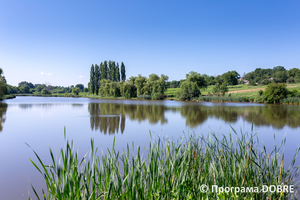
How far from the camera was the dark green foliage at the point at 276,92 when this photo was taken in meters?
29.5

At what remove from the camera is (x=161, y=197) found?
228 cm

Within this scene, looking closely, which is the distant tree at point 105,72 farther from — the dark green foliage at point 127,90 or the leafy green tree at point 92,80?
the dark green foliage at point 127,90

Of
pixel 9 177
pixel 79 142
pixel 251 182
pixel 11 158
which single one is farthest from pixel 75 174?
pixel 79 142

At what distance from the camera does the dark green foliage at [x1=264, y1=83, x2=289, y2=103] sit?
2945 cm

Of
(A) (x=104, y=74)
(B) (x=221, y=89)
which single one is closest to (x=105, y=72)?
(A) (x=104, y=74)

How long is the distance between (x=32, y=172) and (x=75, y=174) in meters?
2.53

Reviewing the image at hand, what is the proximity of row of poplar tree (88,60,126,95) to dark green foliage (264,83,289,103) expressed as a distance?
138 feet

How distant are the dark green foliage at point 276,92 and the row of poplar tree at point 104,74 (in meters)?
42.0

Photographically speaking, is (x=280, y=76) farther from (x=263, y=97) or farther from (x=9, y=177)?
(x=9, y=177)

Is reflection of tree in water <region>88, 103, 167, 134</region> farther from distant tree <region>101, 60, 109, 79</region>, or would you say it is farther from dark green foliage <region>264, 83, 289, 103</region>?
distant tree <region>101, 60, 109, 79</region>

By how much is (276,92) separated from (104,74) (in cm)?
4763

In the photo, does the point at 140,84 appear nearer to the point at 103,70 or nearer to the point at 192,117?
the point at 103,70

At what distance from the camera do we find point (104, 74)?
2443 inches

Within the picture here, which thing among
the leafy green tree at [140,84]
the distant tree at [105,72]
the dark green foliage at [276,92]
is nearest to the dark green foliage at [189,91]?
the leafy green tree at [140,84]
